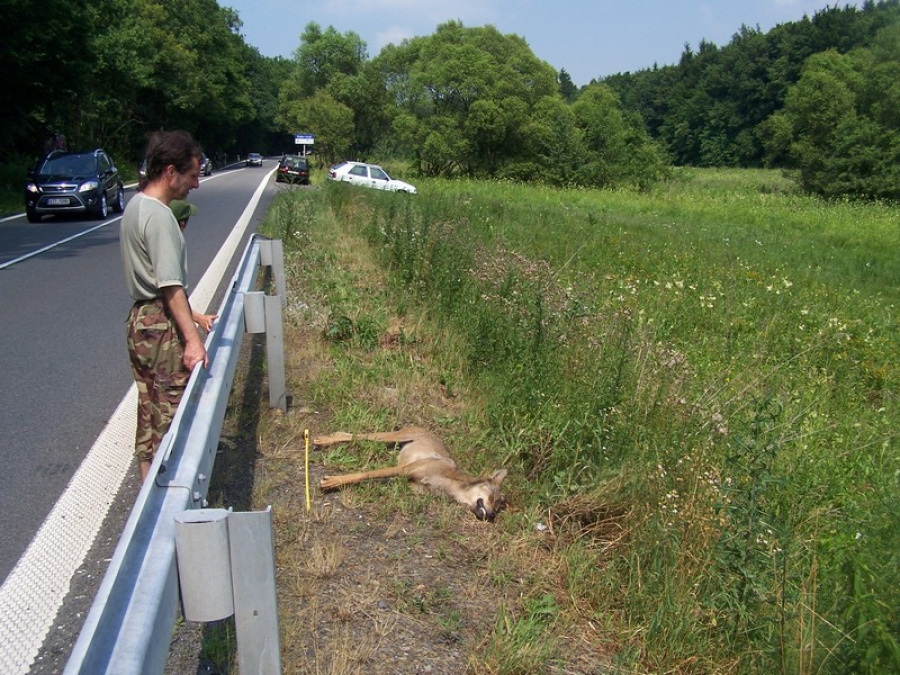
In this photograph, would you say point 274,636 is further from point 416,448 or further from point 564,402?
point 564,402

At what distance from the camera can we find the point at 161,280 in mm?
3500

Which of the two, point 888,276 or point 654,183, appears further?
point 654,183

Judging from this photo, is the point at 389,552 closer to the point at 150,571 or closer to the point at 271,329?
the point at 150,571

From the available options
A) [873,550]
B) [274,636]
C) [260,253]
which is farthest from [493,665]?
[260,253]

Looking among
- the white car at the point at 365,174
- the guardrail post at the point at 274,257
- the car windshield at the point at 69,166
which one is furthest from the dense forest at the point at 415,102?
the guardrail post at the point at 274,257

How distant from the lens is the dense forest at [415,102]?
98.2 ft

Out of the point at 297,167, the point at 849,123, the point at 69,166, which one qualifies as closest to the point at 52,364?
the point at 69,166

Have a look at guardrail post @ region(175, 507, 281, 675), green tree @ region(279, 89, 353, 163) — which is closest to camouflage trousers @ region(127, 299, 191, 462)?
guardrail post @ region(175, 507, 281, 675)

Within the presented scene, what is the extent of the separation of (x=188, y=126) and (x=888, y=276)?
61.3m

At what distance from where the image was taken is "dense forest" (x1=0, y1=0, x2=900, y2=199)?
29.9 m

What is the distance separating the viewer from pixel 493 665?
2678mm

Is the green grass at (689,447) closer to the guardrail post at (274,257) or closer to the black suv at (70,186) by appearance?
the guardrail post at (274,257)

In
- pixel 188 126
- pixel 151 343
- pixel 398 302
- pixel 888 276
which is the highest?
pixel 188 126

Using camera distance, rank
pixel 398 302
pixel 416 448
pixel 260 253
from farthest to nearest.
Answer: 1. pixel 398 302
2. pixel 260 253
3. pixel 416 448
